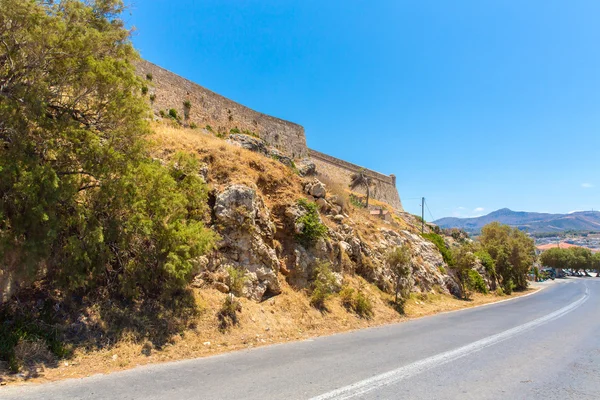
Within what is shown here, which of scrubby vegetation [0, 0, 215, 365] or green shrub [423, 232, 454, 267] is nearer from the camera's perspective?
scrubby vegetation [0, 0, 215, 365]

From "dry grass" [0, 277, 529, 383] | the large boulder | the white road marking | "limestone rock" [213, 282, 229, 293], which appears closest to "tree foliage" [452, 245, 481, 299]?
"dry grass" [0, 277, 529, 383]

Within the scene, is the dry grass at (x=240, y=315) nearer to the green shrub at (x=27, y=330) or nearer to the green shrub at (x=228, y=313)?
the green shrub at (x=228, y=313)

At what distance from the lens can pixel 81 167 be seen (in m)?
7.73

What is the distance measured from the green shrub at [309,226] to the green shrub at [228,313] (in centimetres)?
435

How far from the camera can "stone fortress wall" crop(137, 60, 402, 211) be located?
2423 centimetres

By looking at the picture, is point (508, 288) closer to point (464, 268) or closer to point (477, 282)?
point (477, 282)

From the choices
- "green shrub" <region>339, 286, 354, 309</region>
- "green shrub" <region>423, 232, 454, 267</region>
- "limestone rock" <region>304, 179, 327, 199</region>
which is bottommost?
"green shrub" <region>339, 286, 354, 309</region>

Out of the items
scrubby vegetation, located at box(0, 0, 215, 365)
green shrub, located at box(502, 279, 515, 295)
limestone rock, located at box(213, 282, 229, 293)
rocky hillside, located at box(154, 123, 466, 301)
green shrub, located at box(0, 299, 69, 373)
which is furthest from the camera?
green shrub, located at box(502, 279, 515, 295)

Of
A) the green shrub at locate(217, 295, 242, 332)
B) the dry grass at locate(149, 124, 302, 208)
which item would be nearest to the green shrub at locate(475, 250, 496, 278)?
the dry grass at locate(149, 124, 302, 208)

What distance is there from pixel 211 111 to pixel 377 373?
986 inches

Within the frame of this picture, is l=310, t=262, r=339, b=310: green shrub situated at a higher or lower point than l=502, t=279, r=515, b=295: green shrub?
higher

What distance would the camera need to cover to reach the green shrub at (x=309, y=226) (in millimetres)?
13758

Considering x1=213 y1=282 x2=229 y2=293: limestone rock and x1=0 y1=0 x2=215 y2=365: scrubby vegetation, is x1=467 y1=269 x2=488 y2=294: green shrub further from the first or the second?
x1=0 y1=0 x2=215 y2=365: scrubby vegetation

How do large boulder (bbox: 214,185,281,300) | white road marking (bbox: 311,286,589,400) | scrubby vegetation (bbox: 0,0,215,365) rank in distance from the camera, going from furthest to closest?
1. large boulder (bbox: 214,185,281,300)
2. scrubby vegetation (bbox: 0,0,215,365)
3. white road marking (bbox: 311,286,589,400)
